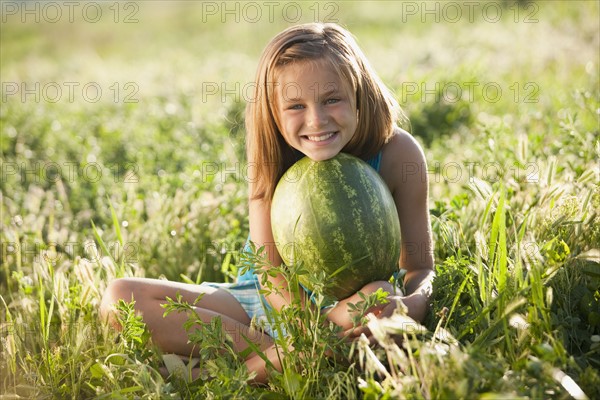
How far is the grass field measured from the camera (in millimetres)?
2346

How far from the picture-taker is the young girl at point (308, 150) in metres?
2.82

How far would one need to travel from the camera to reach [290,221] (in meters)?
2.71

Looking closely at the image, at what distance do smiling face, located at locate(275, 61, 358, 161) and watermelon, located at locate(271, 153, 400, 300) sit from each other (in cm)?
10

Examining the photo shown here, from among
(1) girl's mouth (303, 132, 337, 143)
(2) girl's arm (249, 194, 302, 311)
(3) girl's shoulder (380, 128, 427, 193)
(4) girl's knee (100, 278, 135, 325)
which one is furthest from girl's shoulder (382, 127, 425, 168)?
(4) girl's knee (100, 278, 135, 325)

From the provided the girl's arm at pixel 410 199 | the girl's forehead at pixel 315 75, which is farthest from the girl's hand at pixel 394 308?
the girl's forehead at pixel 315 75

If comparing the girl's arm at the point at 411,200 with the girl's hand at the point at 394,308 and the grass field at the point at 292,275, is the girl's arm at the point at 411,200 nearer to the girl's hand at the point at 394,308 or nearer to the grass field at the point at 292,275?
the grass field at the point at 292,275

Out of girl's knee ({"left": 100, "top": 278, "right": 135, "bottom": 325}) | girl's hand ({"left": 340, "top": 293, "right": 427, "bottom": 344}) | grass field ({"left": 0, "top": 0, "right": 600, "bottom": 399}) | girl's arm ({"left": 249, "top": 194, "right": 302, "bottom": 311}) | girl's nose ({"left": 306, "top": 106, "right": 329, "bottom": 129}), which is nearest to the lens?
grass field ({"left": 0, "top": 0, "right": 600, "bottom": 399})

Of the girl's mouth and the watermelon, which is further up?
the girl's mouth

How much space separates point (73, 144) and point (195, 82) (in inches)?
136

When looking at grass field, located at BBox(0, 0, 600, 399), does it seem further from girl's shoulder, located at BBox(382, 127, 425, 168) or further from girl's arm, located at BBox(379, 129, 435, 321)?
girl's shoulder, located at BBox(382, 127, 425, 168)

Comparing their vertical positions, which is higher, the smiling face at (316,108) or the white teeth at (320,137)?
the smiling face at (316,108)

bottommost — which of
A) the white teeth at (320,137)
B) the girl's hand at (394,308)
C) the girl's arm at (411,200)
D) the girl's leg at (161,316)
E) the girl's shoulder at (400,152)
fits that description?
the girl's leg at (161,316)

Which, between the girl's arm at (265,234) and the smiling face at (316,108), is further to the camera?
the girl's arm at (265,234)

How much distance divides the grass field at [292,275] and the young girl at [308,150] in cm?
15
